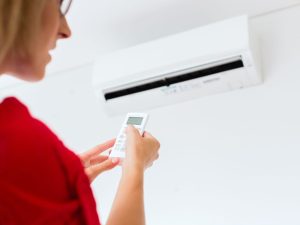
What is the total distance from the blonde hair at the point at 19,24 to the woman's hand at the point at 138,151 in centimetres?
25

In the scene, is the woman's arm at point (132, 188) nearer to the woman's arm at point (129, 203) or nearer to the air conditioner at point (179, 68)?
the woman's arm at point (129, 203)

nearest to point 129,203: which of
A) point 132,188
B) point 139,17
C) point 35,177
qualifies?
point 132,188

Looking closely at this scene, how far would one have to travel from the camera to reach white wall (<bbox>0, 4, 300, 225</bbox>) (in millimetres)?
1321

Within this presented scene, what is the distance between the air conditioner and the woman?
822 mm

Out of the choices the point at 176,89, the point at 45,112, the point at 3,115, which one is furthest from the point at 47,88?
the point at 3,115

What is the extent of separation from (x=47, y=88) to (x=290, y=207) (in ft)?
3.03

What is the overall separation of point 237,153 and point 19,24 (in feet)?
3.14

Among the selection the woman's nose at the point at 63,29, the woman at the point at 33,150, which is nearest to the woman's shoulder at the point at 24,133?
the woman at the point at 33,150

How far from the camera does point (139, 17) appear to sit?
1.51m

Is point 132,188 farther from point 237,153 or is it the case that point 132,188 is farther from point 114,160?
point 237,153

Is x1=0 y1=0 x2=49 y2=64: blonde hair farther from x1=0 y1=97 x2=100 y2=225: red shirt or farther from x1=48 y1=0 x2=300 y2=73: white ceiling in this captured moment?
x1=48 y1=0 x2=300 y2=73: white ceiling

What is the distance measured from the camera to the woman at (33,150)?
21.0 inches

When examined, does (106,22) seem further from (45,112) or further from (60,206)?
(60,206)

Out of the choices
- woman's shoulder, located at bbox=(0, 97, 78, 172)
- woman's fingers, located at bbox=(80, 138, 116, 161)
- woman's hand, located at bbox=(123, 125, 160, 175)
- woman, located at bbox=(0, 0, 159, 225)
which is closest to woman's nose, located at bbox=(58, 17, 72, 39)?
woman, located at bbox=(0, 0, 159, 225)
